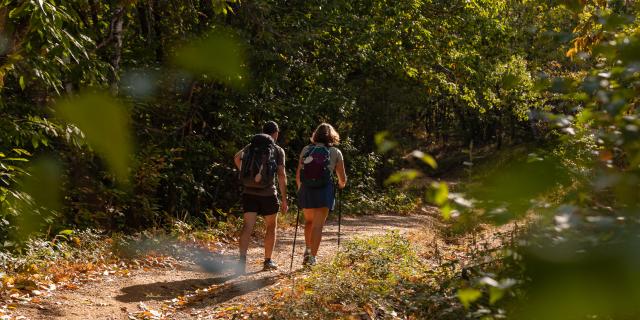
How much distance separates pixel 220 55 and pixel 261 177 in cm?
651

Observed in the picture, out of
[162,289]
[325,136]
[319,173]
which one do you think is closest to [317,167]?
[319,173]

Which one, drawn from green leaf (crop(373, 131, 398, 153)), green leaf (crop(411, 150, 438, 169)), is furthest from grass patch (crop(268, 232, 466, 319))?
green leaf (crop(411, 150, 438, 169))

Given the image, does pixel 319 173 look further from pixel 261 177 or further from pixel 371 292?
pixel 371 292

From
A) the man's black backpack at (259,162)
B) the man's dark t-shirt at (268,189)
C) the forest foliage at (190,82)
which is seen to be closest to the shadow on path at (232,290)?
the man's dark t-shirt at (268,189)

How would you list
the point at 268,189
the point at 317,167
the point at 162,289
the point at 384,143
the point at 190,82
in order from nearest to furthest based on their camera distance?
1. the point at 384,143
2. the point at 162,289
3. the point at 317,167
4. the point at 268,189
5. the point at 190,82

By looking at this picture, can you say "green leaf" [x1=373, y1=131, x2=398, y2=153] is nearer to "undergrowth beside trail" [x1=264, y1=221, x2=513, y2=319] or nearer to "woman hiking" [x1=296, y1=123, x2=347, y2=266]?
"undergrowth beside trail" [x1=264, y1=221, x2=513, y2=319]

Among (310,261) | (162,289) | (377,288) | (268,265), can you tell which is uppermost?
(377,288)

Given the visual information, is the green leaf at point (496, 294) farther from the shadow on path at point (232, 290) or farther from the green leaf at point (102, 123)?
the shadow on path at point (232, 290)

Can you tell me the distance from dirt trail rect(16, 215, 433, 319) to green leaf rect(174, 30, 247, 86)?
517 centimetres

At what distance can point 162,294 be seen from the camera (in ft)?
24.5

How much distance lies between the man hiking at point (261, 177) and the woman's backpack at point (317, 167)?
0.43m

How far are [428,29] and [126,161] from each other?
31.8 feet

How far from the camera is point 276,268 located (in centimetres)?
878

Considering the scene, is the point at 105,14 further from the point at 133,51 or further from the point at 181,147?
the point at 181,147
